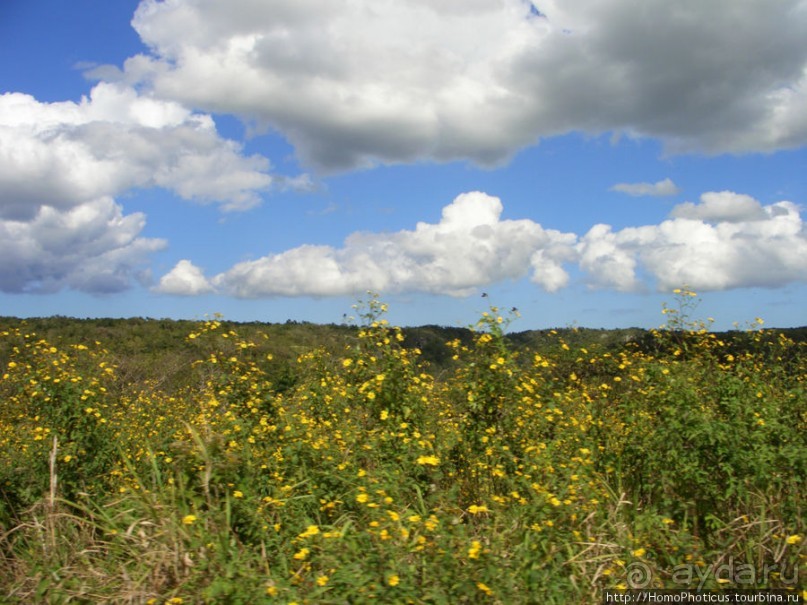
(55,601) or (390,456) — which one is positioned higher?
(390,456)

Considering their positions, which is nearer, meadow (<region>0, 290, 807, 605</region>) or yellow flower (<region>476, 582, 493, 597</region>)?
yellow flower (<region>476, 582, 493, 597</region>)

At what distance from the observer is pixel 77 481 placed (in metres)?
5.18

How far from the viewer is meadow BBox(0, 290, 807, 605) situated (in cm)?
317

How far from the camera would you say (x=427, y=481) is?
4.44 meters

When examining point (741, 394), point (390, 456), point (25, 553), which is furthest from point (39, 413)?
point (741, 394)

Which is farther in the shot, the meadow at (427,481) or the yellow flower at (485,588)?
the meadow at (427,481)

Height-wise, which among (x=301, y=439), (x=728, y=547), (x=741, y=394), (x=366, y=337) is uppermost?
(x=366, y=337)

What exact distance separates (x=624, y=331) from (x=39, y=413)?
6991 mm

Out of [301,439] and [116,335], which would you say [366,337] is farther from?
[116,335]

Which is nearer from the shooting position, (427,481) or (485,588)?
(485,588)

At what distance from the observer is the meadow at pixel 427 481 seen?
317 cm

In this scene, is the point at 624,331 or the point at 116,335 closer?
the point at 624,331

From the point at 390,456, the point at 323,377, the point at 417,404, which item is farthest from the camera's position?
the point at 323,377

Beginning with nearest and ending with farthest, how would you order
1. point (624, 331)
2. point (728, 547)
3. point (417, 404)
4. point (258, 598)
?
point (258, 598), point (728, 547), point (417, 404), point (624, 331)
